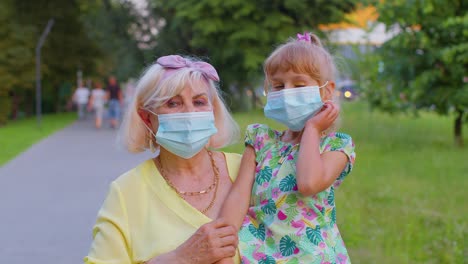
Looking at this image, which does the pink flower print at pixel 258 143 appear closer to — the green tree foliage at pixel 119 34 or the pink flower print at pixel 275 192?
the pink flower print at pixel 275 192

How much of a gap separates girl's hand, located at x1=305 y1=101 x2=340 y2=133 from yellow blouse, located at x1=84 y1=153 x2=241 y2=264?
22.3 inches

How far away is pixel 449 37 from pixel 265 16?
12.5 metres

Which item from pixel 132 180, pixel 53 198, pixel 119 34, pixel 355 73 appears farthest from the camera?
pixel 119 34

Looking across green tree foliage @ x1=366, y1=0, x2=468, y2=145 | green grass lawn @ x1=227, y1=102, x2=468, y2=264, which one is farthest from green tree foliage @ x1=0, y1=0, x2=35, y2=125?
green grass lawn @ x1=227, y1=102, x2=468, y2=264

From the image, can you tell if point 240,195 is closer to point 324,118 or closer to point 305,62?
point 324,118

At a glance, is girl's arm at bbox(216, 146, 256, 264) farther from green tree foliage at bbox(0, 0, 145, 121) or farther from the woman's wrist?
green tree foliage at bbox(0, 0, 145, 121)

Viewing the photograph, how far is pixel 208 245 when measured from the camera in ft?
9.11

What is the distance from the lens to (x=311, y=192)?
2.78 metres

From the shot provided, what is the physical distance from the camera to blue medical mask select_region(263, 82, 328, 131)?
295 centimetres

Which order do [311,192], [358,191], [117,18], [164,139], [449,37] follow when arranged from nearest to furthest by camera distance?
[311,192], [164,139], [358,191], [449,37], [117,18]

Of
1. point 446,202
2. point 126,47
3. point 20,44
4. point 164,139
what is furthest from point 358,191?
point 126,47

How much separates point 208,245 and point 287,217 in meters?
0.32

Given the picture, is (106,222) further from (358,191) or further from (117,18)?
(117,18)

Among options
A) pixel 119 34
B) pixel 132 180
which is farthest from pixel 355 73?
pixel 119 34
